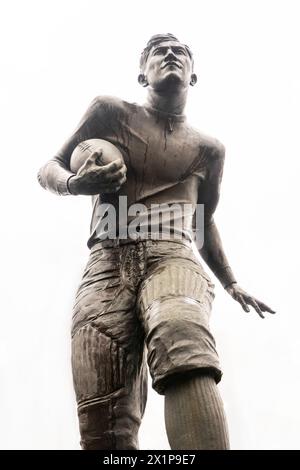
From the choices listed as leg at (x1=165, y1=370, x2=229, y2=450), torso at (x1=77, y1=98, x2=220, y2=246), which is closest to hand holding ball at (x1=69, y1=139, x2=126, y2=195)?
torso at (x1=77, y1=98, x2=220, y2=246)

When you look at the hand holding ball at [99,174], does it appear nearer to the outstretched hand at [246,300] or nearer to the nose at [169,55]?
the nose at [169,55]

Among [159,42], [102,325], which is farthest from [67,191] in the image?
[159,42]

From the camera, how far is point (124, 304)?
3947mm

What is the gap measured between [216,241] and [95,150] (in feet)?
5.74

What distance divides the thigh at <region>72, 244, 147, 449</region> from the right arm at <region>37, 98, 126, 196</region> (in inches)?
24.6

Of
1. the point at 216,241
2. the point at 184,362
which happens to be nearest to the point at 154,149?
the point at 216,241

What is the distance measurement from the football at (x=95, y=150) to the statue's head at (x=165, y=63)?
786mm

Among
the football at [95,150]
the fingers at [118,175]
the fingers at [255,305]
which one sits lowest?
the fingers at [255,305]

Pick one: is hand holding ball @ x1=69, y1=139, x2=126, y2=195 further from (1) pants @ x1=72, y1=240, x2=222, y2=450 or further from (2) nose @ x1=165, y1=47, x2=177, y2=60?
(2) nose @ x1=165, y1=47, x2=177, y2=60

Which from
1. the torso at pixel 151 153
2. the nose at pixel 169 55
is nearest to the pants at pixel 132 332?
the torso at pixel 151 153

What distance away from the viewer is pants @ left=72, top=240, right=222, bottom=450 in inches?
133

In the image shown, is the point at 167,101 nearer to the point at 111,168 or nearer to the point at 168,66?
the point at 168,66

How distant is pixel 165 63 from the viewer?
4.84m

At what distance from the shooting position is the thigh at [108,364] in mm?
3611
